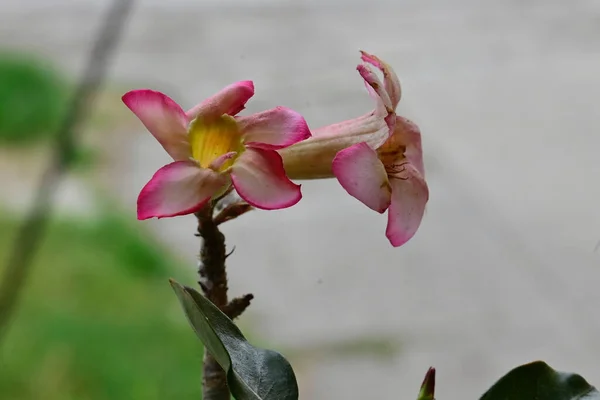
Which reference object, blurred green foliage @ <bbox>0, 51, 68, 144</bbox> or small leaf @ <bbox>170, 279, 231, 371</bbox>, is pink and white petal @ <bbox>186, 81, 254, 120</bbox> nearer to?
small leaf @ <bbox>170, 279, 231, 371</bbox>

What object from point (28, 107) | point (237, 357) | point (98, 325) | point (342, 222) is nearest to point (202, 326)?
point (237, 357)

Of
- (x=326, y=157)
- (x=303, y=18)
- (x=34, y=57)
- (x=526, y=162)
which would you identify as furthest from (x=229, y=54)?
(x=326, y=157)

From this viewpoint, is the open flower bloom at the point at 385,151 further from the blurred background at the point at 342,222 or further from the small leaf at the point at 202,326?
the blurred background at the point at 342,222

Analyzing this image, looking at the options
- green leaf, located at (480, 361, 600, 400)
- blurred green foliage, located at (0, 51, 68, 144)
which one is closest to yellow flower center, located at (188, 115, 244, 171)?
green leaf, located at (480, 361, 600, 400)

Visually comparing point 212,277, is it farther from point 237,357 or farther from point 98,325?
point 98,325

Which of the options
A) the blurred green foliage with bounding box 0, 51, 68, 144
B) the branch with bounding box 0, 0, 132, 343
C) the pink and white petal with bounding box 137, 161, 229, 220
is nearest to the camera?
the pink and white petal with bounding box 137, 161, 229, 220
